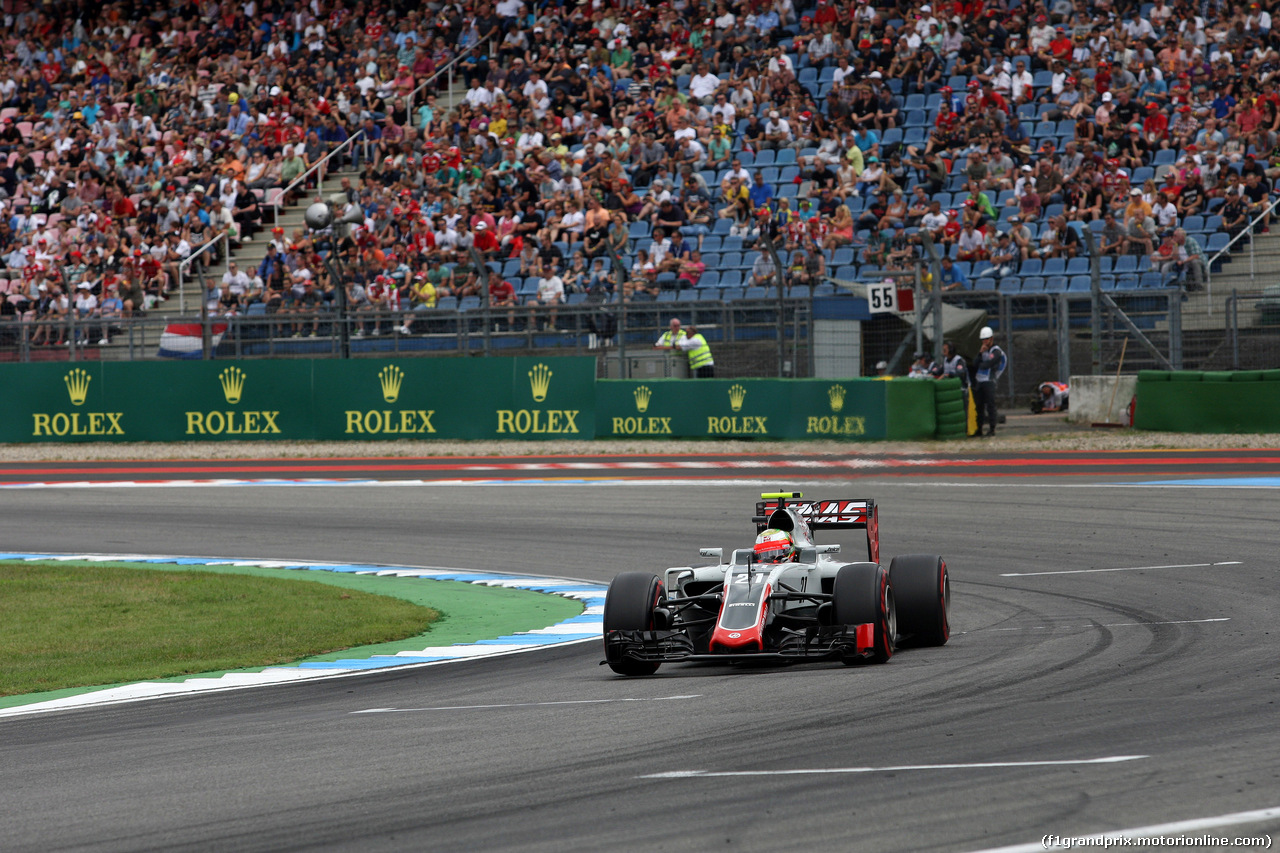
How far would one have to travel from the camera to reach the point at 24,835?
190 inches

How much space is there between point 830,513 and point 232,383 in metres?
18.0

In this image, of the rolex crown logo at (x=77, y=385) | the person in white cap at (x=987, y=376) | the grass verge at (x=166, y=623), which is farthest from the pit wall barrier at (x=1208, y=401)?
the rolex crown logo at (x=77, y=385)

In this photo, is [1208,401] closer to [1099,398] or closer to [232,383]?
[1099,398]

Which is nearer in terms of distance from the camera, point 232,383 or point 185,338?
point 232,383

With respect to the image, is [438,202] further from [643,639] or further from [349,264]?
[643,639]

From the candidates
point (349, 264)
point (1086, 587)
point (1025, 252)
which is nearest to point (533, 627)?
point (1086, 587)

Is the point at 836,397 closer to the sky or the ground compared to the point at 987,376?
closer to the ground

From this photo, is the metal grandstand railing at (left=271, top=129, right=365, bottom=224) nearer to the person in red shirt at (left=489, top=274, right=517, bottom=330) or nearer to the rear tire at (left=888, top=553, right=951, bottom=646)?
the person in red shirt at (left=489, top=274, right=517, bottom=330)

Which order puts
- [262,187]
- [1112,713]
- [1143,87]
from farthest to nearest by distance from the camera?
1. [262,187]
2. [1143,87]
3. [1112,713]

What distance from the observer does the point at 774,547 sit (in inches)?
329

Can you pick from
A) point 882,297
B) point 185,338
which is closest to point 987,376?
point 882,297

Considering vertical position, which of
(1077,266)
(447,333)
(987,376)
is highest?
(1077,266)

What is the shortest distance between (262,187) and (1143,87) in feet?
60.0

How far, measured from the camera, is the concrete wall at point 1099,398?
22.1m
